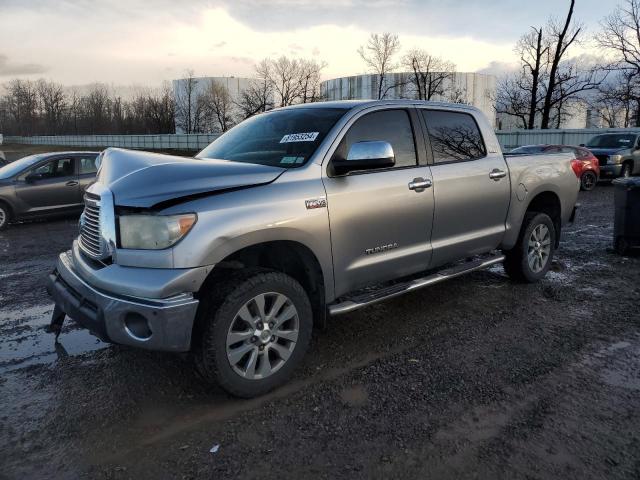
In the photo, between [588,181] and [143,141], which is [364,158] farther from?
[143,141]

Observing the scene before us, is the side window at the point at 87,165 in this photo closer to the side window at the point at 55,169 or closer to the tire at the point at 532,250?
the side window at the point at 55,169

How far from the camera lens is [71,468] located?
2.62 meters

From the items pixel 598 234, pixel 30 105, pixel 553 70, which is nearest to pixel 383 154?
pixel 598 234

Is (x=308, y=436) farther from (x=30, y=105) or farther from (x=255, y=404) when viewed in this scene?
(x=30, y=105)

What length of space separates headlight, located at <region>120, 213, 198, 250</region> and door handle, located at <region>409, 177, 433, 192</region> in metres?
1.91

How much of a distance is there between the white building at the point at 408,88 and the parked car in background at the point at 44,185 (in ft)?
176

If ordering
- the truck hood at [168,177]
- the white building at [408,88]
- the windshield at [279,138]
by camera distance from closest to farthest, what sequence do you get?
the truck hood at [168,177], the windshield at [279,138], the white building at [408,88]

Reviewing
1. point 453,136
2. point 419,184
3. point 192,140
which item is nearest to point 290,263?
point 419,184

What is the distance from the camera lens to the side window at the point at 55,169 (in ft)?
34.5

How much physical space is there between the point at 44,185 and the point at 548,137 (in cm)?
2947

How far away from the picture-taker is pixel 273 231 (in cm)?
324

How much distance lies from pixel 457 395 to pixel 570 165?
390cm

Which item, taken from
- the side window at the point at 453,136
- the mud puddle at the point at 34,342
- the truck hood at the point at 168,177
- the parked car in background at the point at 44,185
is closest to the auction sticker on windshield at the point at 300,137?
the truck hood at the point at 168,177

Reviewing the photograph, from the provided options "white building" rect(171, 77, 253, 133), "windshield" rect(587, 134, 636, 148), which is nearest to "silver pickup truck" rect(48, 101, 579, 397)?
"windshield" rect(587, 134, 636, 148)
